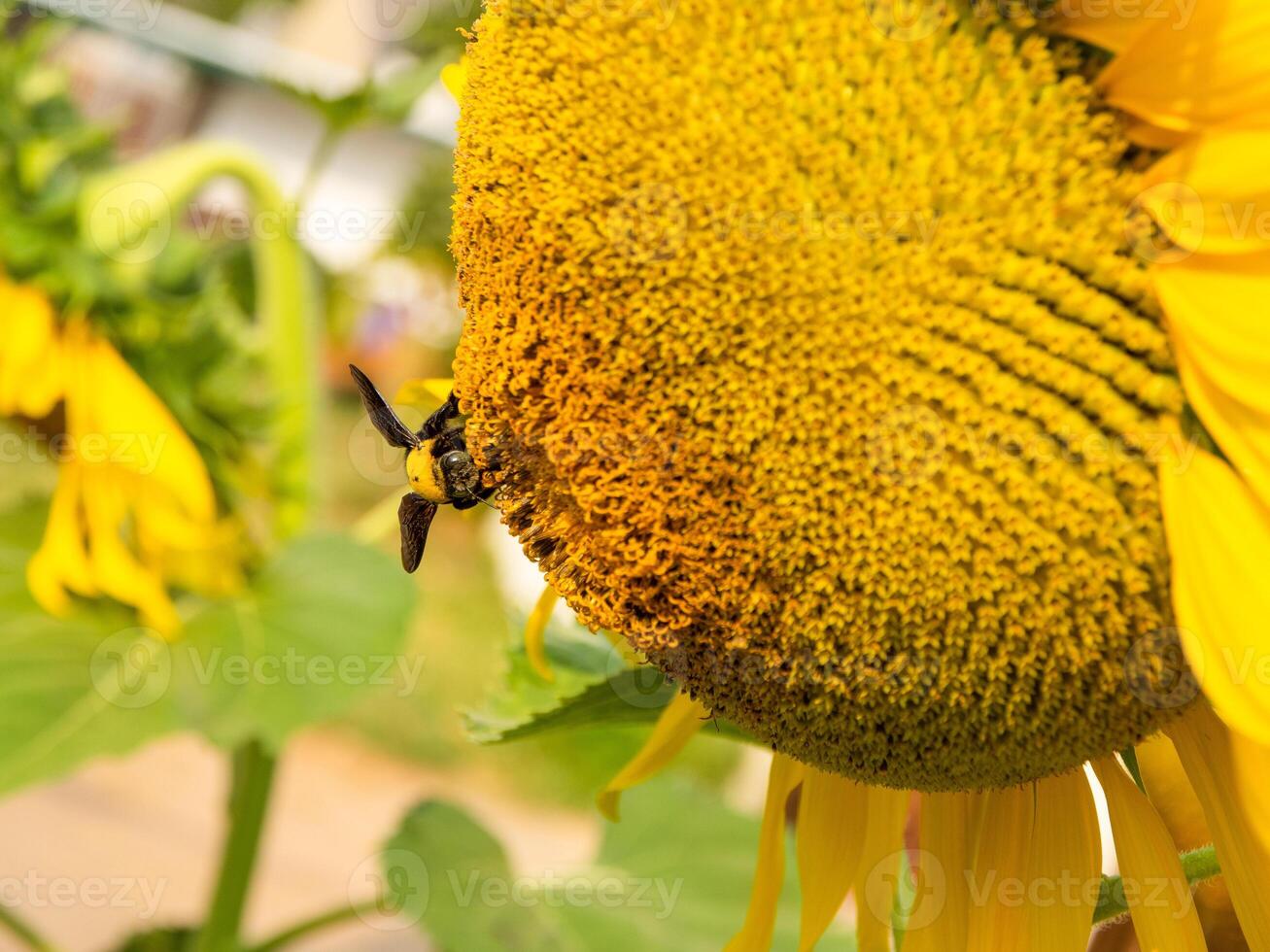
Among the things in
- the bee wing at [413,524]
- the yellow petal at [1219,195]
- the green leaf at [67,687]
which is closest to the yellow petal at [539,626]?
the bee wing at [413,524]

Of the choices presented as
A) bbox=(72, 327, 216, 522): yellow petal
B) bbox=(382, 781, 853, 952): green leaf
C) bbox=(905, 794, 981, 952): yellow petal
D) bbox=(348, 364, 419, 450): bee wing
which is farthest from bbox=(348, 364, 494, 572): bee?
bbox=(72, 327, 216, 522): yellow petal

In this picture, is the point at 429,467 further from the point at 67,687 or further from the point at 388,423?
the point at 67,687

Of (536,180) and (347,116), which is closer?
(536,180)

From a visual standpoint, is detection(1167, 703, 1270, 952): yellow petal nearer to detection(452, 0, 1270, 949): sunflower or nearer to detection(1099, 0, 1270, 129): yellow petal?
detection(452, 0, 1270, 949): sunflower

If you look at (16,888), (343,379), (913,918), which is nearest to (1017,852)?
(913,918)

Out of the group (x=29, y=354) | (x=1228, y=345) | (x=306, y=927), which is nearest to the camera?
(x=1228, y=345)

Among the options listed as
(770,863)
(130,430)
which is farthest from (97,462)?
(770,863)

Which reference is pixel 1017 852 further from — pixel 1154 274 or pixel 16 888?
pixel 16 888
